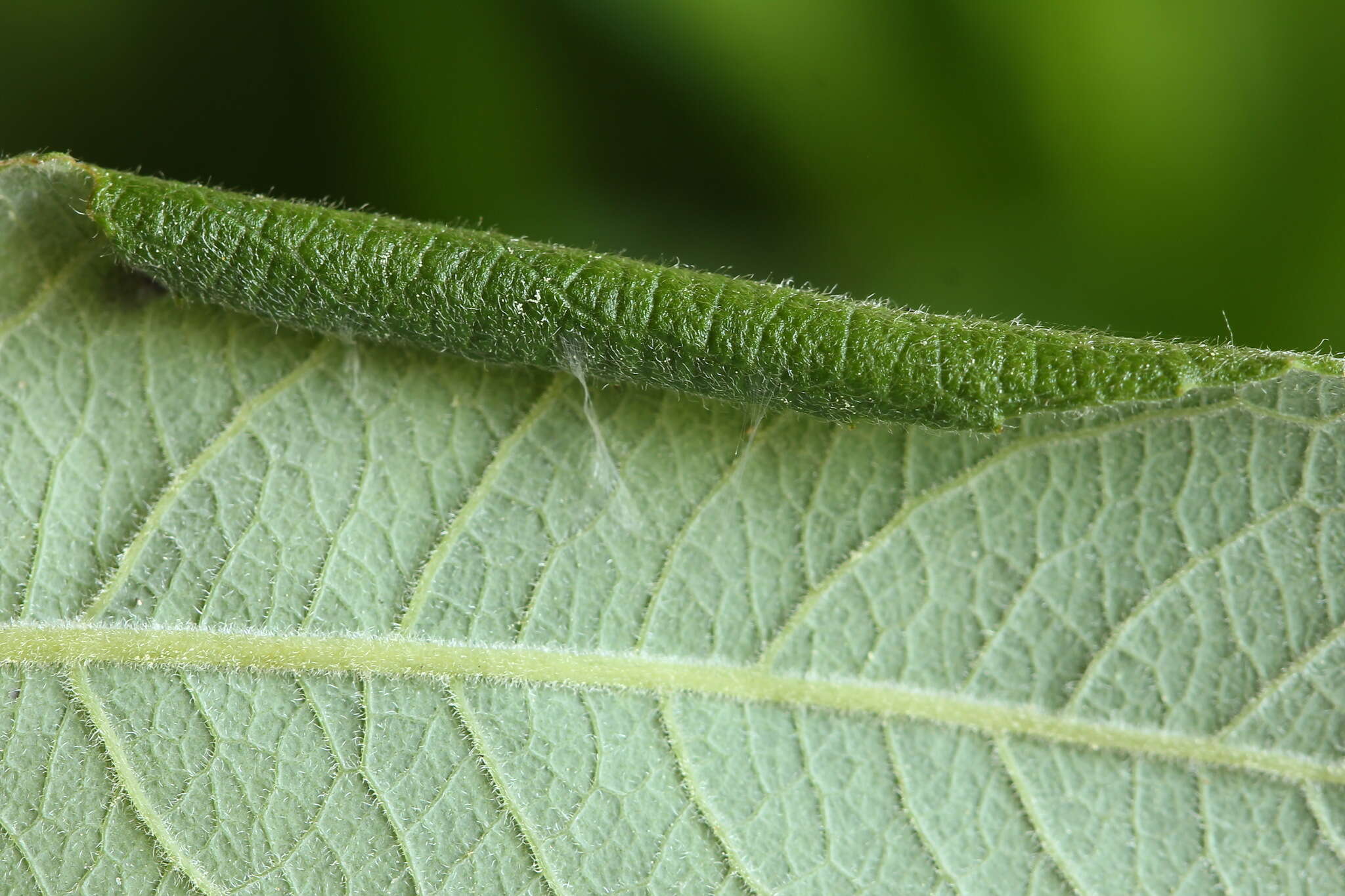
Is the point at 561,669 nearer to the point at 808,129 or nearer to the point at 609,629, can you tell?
the point at 609,629

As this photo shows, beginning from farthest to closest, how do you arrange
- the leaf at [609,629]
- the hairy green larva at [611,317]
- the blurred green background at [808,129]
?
the blurred green background at [808,129], the leaf at [609,629], the hairy green larva at [611,317]

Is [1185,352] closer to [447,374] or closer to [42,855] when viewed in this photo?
[447,374]

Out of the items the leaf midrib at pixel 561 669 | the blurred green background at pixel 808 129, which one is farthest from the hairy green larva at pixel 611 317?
the blurred green background at pixel 808 129

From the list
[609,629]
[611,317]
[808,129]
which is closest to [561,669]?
[609,629]

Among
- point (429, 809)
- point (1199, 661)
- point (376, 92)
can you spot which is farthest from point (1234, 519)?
point (376, 92)

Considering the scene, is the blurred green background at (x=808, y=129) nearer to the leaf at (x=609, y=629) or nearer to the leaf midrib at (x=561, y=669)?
the leaf at (x=609, y=629)

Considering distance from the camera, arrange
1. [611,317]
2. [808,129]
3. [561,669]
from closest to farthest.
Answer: [611,317] < [561,669] < [808,129]
